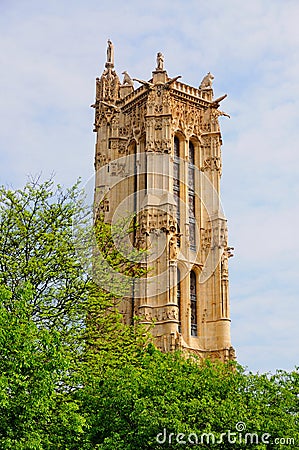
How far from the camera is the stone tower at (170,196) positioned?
47.5 m

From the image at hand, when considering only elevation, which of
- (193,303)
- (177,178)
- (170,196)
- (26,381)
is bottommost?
(26,381)

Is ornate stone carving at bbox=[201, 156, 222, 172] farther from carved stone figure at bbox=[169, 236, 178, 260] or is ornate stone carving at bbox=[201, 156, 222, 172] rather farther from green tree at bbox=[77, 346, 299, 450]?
green tree at bbox=[77, 346, 299, 450]

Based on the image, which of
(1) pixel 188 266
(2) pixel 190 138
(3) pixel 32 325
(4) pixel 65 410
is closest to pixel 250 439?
(4) pixel 65 410

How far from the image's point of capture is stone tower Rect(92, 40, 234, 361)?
156ft

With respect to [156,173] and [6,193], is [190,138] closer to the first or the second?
[156,173]

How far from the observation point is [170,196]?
1945 inches

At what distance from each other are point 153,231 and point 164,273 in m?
2.89

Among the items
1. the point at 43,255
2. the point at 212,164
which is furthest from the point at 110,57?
the point at 43,255

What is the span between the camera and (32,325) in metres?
19.4

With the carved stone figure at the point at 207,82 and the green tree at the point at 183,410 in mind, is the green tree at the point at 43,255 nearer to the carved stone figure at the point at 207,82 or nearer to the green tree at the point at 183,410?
the green tree at the point at 183,410

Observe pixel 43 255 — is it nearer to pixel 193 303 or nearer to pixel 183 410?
pixel 183 410

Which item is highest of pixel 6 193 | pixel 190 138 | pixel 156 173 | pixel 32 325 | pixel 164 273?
pixel 190 138

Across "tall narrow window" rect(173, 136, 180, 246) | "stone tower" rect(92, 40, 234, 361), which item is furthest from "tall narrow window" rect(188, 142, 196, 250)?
"tall narrow window" rect(173, 136, 180, 246)

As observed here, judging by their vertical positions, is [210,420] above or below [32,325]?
below
